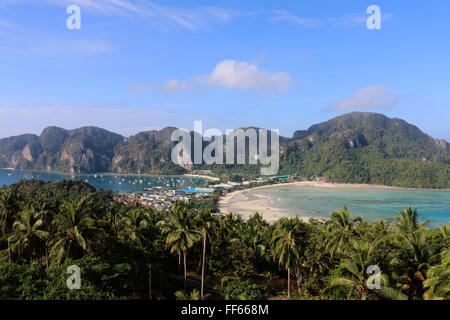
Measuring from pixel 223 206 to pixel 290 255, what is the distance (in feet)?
234

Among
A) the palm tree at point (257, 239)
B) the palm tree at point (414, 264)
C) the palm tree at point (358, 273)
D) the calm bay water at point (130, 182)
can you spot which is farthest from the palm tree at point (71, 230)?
the calm bay water at point (130, 182)

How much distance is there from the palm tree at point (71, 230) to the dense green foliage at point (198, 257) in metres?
0.05

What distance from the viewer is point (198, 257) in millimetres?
25875

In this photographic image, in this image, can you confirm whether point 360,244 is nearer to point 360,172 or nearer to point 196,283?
point 196,283

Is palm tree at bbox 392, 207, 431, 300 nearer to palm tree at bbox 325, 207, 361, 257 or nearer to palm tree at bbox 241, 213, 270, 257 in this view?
palm tree at bbox 325, 207, 361, 257

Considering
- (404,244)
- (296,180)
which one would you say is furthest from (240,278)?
(296,180)

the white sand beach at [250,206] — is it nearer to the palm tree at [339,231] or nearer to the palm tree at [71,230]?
the palm tree at [339,231]

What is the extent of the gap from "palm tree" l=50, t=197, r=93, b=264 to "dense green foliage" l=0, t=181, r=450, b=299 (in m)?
0.05

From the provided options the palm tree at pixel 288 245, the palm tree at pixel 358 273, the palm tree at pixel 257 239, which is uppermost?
the palm tree at pixel 358 273

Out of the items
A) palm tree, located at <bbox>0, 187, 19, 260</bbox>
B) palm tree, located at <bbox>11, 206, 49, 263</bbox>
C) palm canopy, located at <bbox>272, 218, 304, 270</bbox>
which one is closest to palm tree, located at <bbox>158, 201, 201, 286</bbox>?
palm canopy, located at <bbox>272, 218, 304, 270</bbox>

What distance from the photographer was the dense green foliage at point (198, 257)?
11141 mm

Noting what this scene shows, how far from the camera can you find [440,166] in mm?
148250

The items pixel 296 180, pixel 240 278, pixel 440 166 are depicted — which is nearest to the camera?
pixel 240 278
